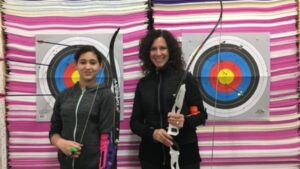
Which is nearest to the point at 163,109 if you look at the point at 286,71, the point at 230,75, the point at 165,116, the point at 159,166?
the point at 165,116

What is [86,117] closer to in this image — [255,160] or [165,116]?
[165,116]

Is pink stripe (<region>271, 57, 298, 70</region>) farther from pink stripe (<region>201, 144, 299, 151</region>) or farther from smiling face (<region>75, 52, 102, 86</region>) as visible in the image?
smiling face (<region>75, 52, 102, 86</region>)

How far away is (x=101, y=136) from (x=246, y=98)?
718 millimetres

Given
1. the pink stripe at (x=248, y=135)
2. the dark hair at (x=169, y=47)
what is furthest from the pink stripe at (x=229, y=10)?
the pink stripe at (x=248, y=135)

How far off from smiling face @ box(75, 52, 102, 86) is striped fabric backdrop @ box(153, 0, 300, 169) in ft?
1.37

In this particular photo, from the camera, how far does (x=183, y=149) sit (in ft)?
4.56

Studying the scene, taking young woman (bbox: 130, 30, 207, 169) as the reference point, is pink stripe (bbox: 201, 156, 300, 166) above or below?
below

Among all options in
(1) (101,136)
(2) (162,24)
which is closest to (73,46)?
(2) (162,24)

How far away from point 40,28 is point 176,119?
0.81 meters

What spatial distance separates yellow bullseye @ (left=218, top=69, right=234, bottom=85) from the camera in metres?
1.66

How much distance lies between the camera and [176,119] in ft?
4.24

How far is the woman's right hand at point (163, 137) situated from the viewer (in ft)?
4.34

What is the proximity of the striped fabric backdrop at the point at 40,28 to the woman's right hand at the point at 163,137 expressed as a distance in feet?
1.37

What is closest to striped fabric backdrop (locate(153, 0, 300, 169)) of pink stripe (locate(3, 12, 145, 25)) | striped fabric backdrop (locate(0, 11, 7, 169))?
pink stripe (locate(3, 12, 145, 25))
